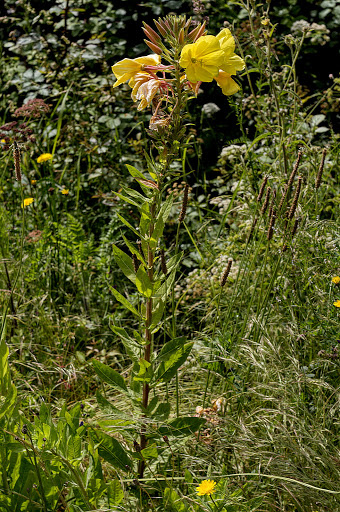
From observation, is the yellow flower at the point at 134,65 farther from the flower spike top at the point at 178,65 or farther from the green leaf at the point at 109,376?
the green leaf at the point at 109,376

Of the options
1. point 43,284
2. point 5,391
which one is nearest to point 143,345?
point 5,391

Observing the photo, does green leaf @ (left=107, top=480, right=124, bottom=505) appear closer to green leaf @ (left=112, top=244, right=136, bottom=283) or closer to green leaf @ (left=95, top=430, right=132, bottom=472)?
green leaf @ (left=95, top=430, right=132, bottom=472)

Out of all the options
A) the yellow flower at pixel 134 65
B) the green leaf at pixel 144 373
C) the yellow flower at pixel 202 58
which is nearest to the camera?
the yellow flower at pixel 202 58

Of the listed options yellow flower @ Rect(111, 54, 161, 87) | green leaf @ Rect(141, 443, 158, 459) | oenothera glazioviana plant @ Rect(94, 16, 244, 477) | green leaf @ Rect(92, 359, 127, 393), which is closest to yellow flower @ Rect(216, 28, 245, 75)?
oenothera glazioviana plant @ Rect(94, 16, 244, 477)

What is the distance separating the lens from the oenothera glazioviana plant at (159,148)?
1.33m

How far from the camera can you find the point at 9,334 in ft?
7.95

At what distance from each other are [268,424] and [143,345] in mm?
542

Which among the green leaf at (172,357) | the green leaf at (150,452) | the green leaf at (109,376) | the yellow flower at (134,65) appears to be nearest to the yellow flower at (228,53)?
the yellow flower at (134,65)

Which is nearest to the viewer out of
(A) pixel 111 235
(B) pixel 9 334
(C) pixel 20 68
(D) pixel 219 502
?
(D) pixel 219 502

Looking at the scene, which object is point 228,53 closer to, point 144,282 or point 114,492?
point 144,282

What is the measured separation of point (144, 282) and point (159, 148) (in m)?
0.35

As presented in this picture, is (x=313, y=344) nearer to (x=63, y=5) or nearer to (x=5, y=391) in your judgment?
(x=5, y=391)

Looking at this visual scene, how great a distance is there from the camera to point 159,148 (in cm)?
145

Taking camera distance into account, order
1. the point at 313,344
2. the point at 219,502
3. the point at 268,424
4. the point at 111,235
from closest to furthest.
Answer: the point at 219,502
the point at 268,424
the point at 313,344
the point at 111,235
